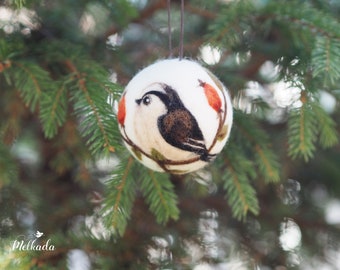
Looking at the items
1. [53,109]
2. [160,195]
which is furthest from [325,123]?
[53,109]

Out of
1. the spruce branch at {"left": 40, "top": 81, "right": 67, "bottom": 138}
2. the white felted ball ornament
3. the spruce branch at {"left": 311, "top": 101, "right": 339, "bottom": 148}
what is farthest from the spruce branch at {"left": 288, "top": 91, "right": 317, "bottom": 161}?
the spruce branch at {"left": 40, "top": 81, "right": 67, "bottom": 138}

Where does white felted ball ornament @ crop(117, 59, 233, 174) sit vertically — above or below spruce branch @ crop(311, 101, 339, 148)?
above

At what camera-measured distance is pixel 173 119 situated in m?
0.52

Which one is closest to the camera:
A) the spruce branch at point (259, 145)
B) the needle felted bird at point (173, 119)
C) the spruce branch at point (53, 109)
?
the needle felted bird at point (173, 119)

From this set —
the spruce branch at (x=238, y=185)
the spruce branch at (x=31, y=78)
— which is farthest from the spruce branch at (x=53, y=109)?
the spruce branch at (x=238, y=185)

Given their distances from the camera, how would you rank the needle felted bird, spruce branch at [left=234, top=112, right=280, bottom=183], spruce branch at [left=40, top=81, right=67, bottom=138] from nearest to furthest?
the needle felted bird < spruce branch at [left=40, top=81, right=67, bottom=138] < spruce branch at [left=234, top=112, right=280, bottom=183]

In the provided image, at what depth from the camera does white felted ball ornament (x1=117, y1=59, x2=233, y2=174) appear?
52 cm

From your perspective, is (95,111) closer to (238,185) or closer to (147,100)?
(147,100)

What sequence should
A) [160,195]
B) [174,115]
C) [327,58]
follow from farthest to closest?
[160,195] → [327,58] → [174,115]

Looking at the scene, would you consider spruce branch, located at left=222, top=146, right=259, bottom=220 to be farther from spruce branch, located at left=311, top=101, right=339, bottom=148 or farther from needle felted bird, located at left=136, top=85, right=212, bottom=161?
needle felted bird, located at left=136, top=85, right=212, bottom=161

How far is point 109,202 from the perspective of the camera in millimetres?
698

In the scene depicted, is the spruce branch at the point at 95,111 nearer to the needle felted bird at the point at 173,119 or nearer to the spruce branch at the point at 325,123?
the needle felted bird at the point at 173,119

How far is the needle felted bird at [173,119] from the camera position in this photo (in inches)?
20.4

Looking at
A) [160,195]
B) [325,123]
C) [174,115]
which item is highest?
[174,115]
